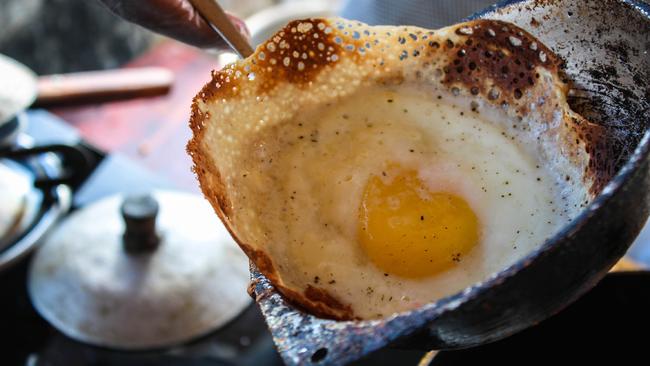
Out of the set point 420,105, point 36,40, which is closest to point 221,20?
point 420,105

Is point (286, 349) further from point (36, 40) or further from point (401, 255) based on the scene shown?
point (36, 40)

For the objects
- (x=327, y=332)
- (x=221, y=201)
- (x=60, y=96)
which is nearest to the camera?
(x=327, y=332)

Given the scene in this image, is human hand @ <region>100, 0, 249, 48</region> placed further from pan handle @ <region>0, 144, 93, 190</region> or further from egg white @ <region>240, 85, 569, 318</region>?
pan handle @ <region>0, 144, 93, 190</region>

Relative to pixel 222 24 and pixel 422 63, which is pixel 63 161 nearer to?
pixel 222 24

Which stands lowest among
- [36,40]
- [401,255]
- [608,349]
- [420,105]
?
[36,40]

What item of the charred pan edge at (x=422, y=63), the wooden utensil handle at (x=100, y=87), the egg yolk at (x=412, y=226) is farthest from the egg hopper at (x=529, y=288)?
the wooden utensil handle at (x=100, y=87)

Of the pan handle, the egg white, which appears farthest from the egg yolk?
the pan handle
